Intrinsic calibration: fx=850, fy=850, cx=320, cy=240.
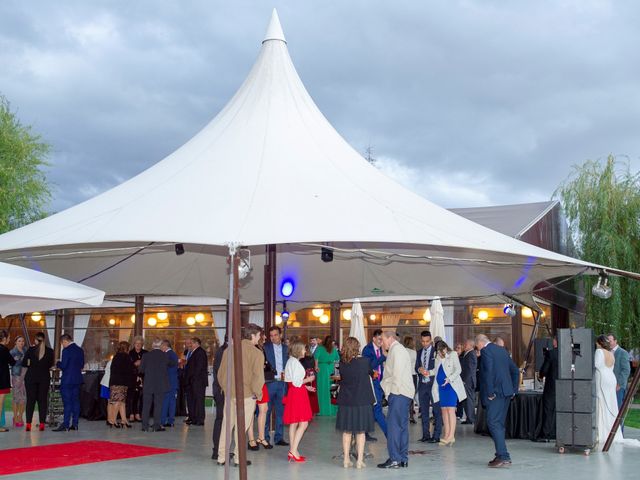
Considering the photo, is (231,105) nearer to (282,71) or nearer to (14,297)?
(282,71)

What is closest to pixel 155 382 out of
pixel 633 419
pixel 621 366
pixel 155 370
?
pixel 155 370

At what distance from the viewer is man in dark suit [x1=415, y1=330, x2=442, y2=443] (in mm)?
11242

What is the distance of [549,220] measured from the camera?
69.0ft

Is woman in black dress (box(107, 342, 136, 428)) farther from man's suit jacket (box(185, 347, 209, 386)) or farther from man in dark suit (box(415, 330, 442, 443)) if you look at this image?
man in dark suit (box(415, 330, 442, 443))

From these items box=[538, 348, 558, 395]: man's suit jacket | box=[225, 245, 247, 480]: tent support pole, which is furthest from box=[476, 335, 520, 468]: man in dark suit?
box=[225, 245, 247, 480]: tent support pole

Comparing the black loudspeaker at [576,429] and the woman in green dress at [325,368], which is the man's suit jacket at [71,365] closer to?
the woman in green dress at [325,368]

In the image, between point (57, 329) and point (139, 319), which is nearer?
point (139, 319)

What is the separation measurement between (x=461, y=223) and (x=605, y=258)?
33.4 feet

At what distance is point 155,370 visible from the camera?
493 inches

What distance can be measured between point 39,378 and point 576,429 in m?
7.61

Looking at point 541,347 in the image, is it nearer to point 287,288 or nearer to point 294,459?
point 294,459

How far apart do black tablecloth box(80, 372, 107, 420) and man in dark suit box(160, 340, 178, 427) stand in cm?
124

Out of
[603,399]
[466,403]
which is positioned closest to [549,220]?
[466,403]

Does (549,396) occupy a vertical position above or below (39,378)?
below
